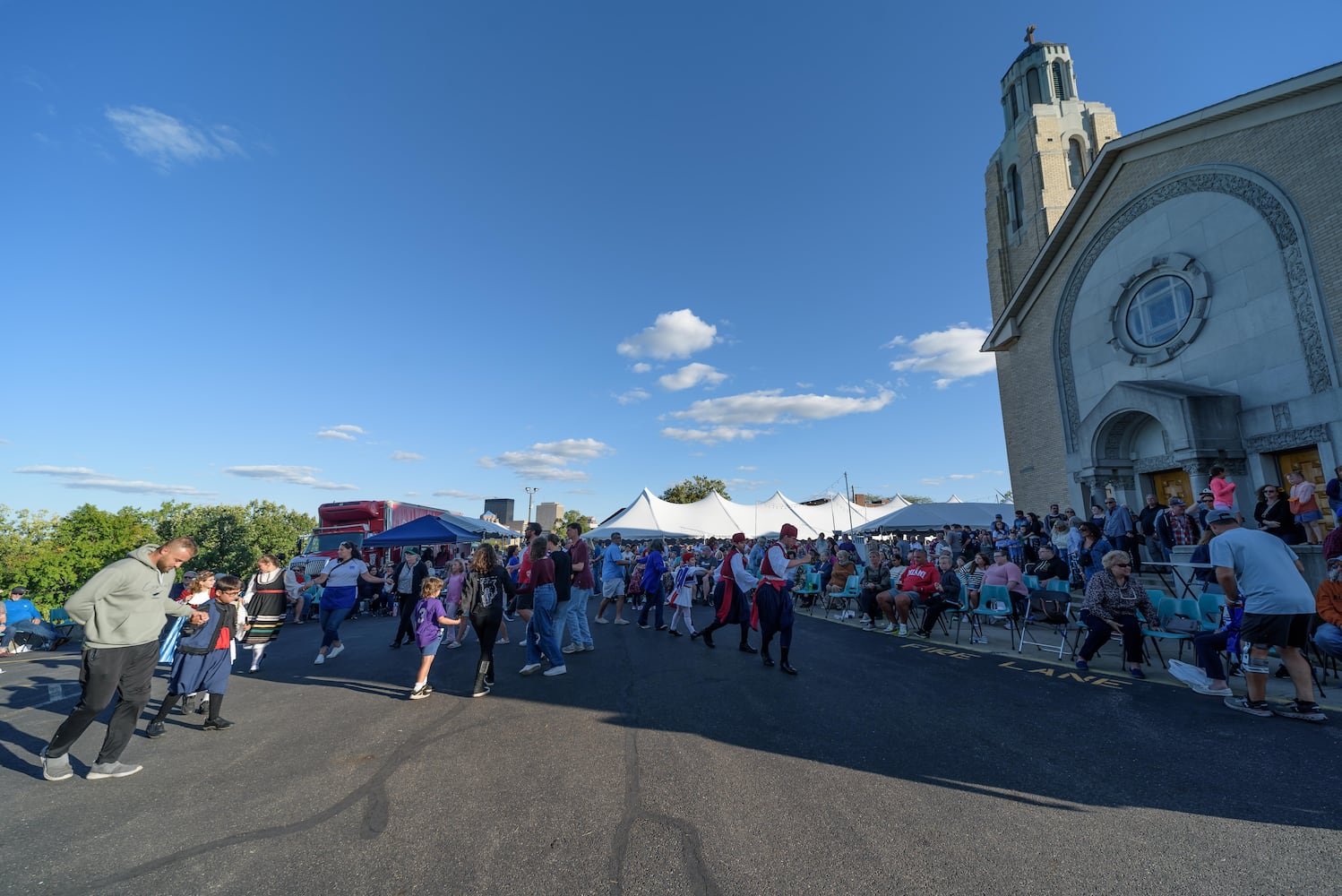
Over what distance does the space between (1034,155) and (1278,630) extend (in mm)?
23686

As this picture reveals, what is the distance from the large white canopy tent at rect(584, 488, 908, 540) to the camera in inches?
937

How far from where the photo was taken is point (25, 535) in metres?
38.5

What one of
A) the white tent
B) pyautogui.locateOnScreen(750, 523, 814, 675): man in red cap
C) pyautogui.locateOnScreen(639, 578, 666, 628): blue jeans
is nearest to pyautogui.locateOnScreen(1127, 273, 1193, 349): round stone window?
the white tent

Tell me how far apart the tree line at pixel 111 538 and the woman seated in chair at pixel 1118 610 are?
2388 centimetres

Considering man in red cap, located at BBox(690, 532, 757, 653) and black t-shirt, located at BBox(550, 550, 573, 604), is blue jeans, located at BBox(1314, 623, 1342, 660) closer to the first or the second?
man in red cap, located at BBox(690, 532, 757, 653)

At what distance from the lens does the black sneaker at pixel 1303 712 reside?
15.1 feet

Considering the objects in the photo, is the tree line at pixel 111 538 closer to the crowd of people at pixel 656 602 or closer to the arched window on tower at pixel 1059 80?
the crowd of people at pixel 656 602

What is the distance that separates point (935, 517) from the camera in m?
19.1

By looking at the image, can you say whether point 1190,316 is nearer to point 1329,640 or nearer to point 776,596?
point 1329,640

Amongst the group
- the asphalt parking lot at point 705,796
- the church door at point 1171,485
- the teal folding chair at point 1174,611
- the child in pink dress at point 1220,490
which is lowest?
the asphalt parking lot at point 705,796

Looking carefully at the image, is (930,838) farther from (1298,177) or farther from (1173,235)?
(1173,235)

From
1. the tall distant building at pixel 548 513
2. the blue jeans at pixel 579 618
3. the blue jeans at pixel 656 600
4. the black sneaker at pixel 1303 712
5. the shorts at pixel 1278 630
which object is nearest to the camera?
the black sneaker at pixel 1303 712

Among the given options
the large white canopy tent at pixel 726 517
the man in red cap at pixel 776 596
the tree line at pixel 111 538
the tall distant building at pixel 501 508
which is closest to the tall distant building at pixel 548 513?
the tall distant building at pixel 501 508

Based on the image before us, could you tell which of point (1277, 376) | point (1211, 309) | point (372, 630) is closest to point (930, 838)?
point (372, 630)
